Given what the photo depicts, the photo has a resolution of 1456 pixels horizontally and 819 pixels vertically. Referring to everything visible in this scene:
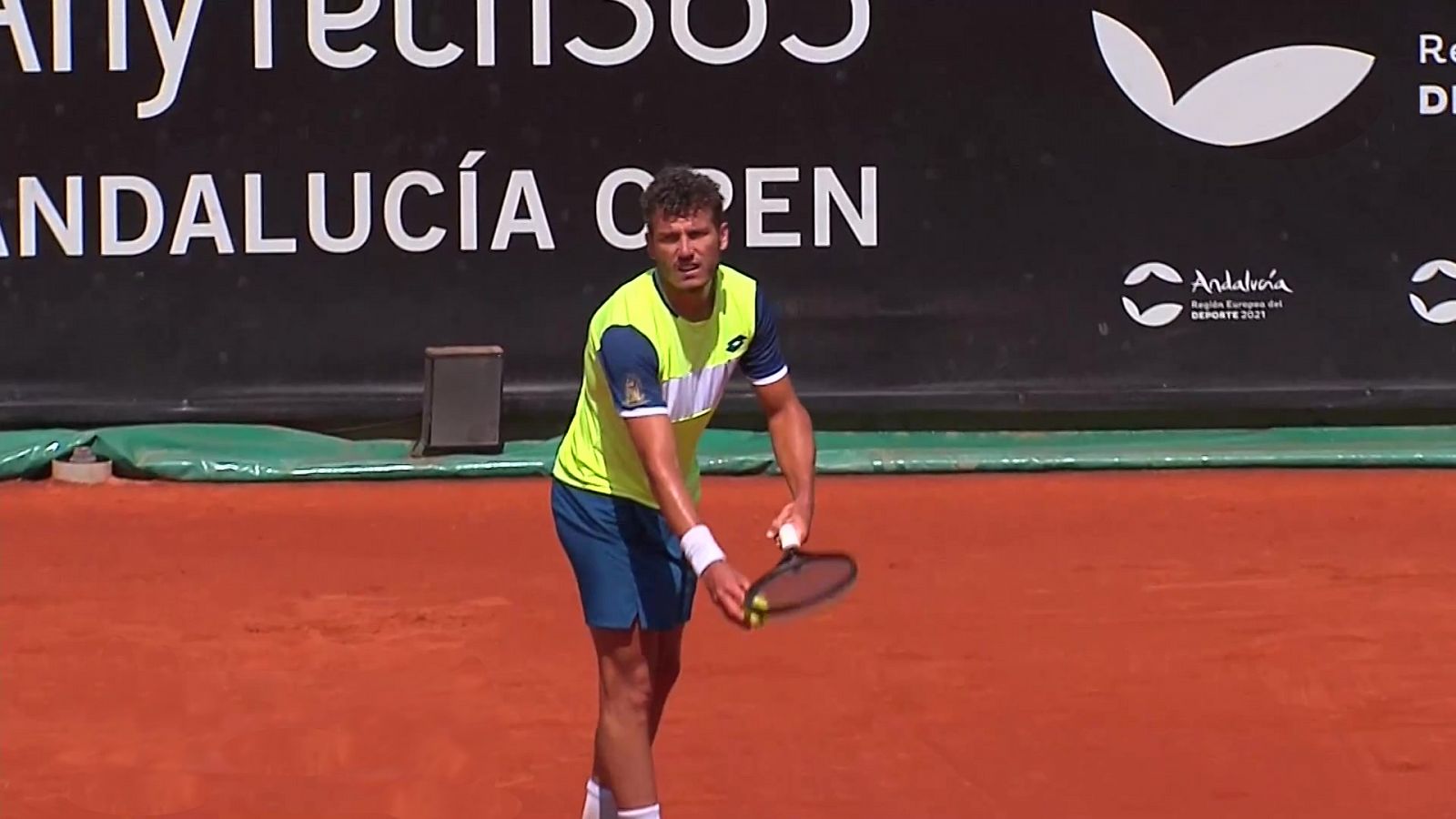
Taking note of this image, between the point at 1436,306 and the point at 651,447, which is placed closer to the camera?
the point at 651,447

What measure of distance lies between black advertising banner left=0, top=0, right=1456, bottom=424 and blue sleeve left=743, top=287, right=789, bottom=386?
594 cm

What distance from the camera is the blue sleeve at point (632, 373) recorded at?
390 cm

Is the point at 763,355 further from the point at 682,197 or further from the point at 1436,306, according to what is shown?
the point at 1436,306

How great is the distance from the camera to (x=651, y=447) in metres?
3.87

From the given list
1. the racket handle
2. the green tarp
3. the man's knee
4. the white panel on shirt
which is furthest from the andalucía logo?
the racket handle

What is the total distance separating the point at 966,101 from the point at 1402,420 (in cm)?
277

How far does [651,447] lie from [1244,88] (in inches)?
285

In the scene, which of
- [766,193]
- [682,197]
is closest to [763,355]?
[682,197]

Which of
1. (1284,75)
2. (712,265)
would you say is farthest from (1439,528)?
(712,265)

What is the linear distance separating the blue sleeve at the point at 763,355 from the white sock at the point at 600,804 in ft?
3.04

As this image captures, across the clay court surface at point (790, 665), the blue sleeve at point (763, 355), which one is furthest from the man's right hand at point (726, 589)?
the clay court surface at point (790, 665)

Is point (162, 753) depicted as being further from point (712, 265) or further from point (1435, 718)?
point (1435, 718)

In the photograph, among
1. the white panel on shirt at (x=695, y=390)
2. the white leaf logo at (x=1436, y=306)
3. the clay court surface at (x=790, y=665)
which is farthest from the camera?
the white leaf logo at (x=1436, y=306)

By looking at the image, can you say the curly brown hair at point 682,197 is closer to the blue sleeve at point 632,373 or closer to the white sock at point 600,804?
the blue sleeve at point 632,373
